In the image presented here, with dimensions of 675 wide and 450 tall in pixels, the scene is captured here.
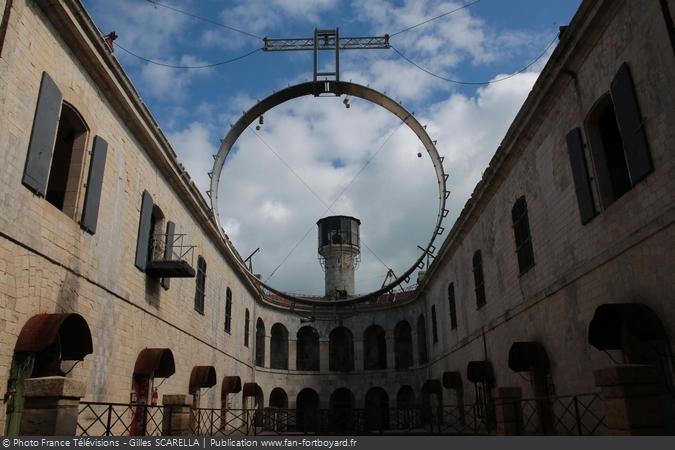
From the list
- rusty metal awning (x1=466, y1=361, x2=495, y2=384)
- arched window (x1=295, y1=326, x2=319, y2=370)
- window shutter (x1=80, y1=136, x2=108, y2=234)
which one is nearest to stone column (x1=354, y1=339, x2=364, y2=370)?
arched window (x1=295, y1=326, x2=319, y2=370)

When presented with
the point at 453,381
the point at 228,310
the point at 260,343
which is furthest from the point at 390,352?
the point at 228,310

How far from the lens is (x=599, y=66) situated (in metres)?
9.63

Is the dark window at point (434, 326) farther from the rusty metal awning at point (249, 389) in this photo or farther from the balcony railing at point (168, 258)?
the balcony railing at point (168, 258)

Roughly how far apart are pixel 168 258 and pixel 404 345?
20.9 m

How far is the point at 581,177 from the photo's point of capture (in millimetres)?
10266

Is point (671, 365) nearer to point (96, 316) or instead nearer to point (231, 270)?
point (96, 316)

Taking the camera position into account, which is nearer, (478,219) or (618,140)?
(618,140)

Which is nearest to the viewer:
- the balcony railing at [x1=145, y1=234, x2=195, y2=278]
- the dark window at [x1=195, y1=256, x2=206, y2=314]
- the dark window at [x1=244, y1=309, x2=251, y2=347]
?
the balcony railing at [x1=145, y1=234, x2=195, y2=278]

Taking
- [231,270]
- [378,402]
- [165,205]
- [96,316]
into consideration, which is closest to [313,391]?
[378,402]

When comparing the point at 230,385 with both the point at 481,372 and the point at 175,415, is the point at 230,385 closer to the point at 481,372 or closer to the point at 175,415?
the point at 175,415

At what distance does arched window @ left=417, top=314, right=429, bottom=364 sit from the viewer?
29.3 meters

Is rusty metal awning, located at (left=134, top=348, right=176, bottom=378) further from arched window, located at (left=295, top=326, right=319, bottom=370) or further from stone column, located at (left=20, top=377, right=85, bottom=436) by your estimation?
arched window, located at (left=295, top=326, right=319, bottom=370)

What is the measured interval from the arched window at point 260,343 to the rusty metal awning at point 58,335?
2081 cm

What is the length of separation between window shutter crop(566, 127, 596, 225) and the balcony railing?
8937mm
